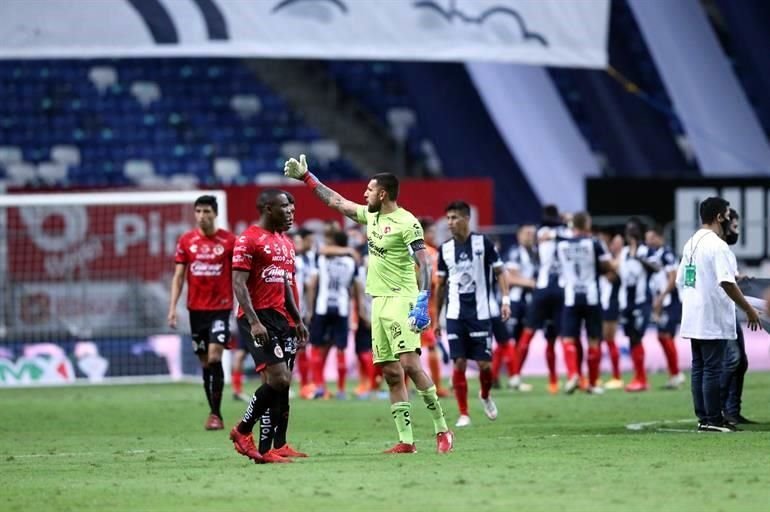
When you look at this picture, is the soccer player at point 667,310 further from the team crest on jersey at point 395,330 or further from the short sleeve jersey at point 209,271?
the team crest on jersey at point 395,330

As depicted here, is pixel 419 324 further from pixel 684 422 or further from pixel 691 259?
pixel 684 422

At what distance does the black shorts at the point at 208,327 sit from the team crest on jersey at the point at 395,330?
14.0ft

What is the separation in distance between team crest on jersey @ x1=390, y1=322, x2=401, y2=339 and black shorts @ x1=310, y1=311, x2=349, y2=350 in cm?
922

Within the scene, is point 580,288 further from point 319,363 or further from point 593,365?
point 319,363

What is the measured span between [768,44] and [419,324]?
2037cm

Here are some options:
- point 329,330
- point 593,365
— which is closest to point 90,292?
point 329,330

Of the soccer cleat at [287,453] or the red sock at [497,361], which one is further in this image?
the red sock at [497,361]

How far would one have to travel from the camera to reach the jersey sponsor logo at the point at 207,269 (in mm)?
17156

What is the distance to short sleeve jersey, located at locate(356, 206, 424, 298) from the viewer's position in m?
13.2

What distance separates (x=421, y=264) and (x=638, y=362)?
10543 millimetres

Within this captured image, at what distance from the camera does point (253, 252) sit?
12.8 m

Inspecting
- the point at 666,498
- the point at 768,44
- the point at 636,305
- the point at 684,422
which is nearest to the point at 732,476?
the point at 666,498

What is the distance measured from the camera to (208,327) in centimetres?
1719

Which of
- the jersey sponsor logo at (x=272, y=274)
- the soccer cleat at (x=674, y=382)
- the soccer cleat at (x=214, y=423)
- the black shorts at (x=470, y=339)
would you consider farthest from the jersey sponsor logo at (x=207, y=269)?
the soccer cleat at (x=674, y=382)
